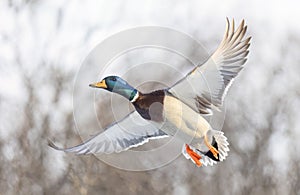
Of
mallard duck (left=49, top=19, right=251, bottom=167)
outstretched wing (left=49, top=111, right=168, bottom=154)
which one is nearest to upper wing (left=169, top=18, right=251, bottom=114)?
mallard duck (left=49, top=19, right=251, bottom=167)

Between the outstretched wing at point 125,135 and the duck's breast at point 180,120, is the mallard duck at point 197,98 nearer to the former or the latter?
the duck's breast at point 180,120

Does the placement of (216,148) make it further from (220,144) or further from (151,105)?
(151,105)

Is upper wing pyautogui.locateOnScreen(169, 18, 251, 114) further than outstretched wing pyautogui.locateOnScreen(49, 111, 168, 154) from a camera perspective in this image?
No

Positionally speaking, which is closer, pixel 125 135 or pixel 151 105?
pixel 151 105

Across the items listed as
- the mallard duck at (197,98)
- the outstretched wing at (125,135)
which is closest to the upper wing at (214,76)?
the mallard duck at (197,98)

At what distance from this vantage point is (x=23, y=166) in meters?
3.24

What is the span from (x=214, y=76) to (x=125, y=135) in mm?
333

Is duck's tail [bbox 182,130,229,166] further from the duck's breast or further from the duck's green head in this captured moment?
the duck's green head

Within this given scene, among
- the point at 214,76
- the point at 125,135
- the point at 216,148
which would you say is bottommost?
the point at 125,135

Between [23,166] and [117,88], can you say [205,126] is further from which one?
[23,166]

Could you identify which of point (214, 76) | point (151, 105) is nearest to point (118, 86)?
point (151, 105)

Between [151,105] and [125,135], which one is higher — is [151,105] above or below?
above

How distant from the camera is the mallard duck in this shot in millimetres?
1366

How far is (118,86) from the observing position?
143 cm
